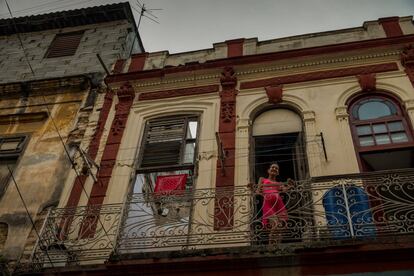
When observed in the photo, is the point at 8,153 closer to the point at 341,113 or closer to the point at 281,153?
the point at 281,153

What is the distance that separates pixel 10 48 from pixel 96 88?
465 cm

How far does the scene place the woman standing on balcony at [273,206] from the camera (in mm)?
5953

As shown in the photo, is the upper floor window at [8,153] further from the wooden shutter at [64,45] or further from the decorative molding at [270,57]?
the wooden shutter at [64,45]

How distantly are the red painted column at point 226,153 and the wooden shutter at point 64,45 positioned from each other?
5288 mm

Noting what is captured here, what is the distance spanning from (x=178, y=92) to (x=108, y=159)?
2267 mm

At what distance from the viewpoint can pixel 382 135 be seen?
7902 millimetres

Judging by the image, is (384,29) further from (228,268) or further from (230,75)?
(228,268)

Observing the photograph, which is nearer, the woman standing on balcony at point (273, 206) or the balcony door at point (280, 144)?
the woman standing on balcony at point (273, 206)

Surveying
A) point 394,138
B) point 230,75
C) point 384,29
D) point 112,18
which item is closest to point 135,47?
point 112,18

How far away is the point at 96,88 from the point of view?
10539mm

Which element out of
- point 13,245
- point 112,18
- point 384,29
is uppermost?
point 112,18

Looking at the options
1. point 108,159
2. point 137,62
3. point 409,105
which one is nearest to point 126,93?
point 137,62

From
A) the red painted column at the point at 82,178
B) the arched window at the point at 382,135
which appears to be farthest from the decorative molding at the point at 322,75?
the red painted column at the point at 82,178

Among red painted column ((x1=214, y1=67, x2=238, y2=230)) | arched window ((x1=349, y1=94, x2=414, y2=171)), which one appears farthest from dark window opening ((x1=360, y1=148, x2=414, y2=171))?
red painted column ((x1=214, y1=67, x2=238, y2=230))
